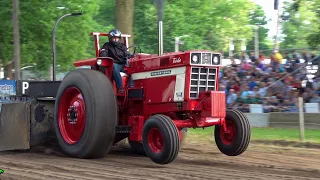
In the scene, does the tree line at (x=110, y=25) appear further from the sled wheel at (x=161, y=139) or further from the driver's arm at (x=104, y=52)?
the sled wheel at (x=161, y=139)

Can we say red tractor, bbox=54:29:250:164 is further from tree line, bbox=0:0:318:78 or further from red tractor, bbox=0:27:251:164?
tree line, bbox=0:0:318:78

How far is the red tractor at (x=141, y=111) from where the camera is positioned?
316 inches

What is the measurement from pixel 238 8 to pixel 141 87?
1570 inches

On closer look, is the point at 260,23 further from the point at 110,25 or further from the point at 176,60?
the point at 176,60

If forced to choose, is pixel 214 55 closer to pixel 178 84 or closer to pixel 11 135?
pixel 178 84

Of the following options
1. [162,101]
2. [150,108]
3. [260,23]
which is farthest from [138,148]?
[260,23]

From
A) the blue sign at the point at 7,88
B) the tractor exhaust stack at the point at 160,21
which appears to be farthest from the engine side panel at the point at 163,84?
the blue sign at the point at 7,88

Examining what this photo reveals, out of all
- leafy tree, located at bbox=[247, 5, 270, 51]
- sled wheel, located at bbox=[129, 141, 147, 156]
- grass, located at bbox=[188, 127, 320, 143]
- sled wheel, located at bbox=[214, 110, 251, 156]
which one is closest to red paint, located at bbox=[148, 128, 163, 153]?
sled wheel, located at bbox=[214, 110, 251, 156]

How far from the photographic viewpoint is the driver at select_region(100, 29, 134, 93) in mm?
8992

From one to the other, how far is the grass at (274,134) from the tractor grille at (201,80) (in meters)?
4.89

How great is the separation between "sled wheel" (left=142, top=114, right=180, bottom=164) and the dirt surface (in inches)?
7.9

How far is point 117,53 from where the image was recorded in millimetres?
9125

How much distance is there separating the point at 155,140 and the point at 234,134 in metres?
1.32

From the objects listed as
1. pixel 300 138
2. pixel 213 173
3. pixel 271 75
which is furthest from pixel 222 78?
pixel 213 173
